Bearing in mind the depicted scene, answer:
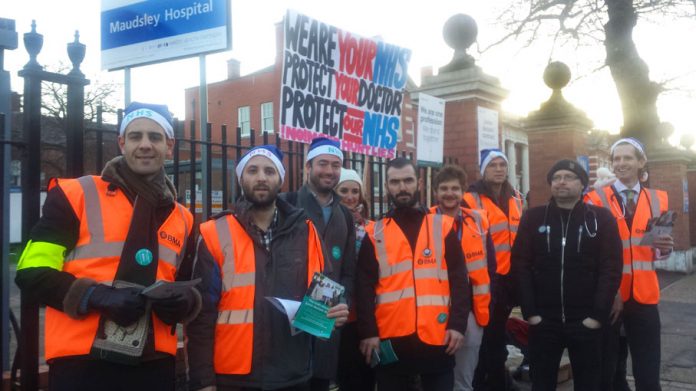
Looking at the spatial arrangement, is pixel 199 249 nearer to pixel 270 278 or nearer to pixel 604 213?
pixel 270 278

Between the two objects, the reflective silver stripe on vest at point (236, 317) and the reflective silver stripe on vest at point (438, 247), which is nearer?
the reflective silver stripe on vest at point (236, 317)

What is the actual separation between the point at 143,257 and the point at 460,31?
528 centimetres

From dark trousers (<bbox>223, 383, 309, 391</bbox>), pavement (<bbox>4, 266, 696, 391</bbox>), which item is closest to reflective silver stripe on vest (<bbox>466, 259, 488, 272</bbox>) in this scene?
dark trousers (<bbox>223, 383, 309, 391</bbox>)

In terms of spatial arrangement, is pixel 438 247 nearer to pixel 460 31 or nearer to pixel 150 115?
pixel 150 115

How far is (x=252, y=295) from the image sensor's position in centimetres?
288

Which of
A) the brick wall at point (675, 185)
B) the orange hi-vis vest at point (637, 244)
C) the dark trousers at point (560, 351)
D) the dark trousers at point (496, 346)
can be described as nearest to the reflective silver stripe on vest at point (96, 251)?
the dark trousers at point (560, 351)

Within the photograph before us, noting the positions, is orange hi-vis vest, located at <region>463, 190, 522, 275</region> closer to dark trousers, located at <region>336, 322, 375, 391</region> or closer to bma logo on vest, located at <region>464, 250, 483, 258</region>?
bma logo on vest, located at <region>464, 250, 483, 258</region>

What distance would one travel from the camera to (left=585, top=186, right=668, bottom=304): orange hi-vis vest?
420 cm

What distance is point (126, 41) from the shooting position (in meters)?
4.69

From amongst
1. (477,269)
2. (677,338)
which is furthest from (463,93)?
(677,338)

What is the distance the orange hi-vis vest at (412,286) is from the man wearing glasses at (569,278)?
0.70 meters

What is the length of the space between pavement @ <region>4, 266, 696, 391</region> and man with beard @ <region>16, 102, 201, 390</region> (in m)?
3.76

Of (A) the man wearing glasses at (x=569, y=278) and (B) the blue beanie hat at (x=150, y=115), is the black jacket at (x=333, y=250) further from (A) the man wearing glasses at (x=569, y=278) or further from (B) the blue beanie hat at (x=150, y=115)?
(A) the man wearing glasses at (x=569, y=278)

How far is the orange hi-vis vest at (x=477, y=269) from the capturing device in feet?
12.9
